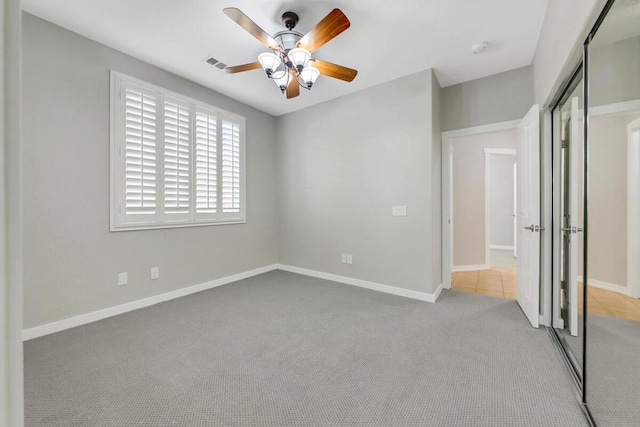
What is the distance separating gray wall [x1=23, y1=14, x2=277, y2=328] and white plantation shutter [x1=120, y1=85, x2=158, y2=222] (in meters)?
0.17

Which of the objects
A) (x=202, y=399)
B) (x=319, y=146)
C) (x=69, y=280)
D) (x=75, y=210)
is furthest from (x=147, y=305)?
(x=319, y=146)

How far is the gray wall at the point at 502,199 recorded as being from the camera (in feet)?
23.7

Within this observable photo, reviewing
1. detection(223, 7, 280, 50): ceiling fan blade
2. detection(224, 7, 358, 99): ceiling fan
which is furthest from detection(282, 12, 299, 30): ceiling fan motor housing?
detection(223, 7, 280, 50): ceiling fan blade

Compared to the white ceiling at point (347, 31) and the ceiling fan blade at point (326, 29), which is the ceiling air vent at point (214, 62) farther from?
the ceiling fan blade at point (326, 29)


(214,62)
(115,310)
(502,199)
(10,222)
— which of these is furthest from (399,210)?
(502,199)

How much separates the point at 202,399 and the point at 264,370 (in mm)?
426

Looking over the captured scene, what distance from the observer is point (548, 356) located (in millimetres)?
2162

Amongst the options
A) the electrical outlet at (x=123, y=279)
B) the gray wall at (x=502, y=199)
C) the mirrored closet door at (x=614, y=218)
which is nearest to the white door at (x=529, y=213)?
the mirrored closet door at (x=614, y=218)

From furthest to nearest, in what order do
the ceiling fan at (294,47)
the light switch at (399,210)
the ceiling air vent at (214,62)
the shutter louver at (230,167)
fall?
the shutter louver at (230,167), the light switch at (399,210), the ceiling air vent at (214,62), the ceiling fan at (294,47)

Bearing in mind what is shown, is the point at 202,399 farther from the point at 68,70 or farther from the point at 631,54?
the point at 68,70

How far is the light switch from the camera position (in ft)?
11.6

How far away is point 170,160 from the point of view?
3.38m

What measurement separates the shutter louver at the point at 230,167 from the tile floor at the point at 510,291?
3353 mm

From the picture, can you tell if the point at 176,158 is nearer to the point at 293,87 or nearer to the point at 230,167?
the point at 230,167
